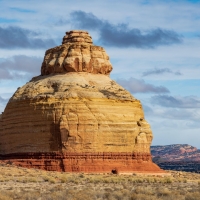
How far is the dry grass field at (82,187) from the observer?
34.9 meters

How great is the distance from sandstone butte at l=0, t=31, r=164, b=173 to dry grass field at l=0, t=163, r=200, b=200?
2727 millimetres

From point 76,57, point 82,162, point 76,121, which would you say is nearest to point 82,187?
point 82,162

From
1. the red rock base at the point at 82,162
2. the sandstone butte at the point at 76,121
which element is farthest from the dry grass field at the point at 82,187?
the sandstone butte at the point at 76,121

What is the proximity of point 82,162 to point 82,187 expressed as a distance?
45.0 ft

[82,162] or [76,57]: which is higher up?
[76,57]

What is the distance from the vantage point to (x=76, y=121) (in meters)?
56.1

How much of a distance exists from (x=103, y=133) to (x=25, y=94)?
864 centimetres

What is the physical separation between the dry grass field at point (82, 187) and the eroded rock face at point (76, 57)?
36.7ft

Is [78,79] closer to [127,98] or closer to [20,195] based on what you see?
[127,98]

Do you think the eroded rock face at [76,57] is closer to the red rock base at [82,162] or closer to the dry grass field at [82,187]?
the red rock base at [82,162]

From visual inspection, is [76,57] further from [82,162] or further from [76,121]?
Result: [82,162]

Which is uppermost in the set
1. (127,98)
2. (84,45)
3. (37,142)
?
(84,45)

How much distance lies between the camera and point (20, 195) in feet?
113

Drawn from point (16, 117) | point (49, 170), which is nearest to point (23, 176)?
point (49, 170)
